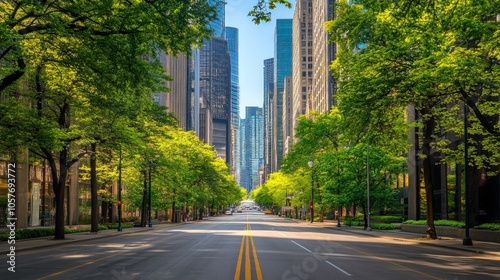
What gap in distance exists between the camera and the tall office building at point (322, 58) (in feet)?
389

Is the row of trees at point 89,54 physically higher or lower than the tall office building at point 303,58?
lower

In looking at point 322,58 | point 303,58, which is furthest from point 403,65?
point 303,58

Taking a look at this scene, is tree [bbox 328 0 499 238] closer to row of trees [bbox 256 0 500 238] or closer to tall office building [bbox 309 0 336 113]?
row of trees [bbox 256 0 500 238]

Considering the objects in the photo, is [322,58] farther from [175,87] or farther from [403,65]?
[403,65]

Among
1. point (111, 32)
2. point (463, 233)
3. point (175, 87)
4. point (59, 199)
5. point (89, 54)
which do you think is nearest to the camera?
point (111, 32)

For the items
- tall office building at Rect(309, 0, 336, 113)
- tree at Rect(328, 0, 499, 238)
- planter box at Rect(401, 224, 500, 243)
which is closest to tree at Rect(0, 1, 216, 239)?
tree at Rect(328, 0, 499, 238)

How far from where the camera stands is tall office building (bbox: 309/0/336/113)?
389 feet

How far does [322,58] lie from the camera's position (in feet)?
419

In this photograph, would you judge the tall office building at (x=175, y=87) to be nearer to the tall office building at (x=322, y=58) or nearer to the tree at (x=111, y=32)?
the tall office building at (x=322, y=58)

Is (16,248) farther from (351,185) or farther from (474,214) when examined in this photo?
(351,185)

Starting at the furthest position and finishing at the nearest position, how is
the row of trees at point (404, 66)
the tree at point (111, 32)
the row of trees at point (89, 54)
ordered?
the row of trees at point (404, 66) → the row of trees at point (89, 54) → the tree at point (111, 32)

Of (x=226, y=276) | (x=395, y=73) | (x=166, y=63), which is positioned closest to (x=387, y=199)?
(x=395, y=73)

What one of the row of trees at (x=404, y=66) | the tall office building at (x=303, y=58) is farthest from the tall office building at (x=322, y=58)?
the row of trees at (x=404, y=66)

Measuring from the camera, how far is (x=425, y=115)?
1257 inches
